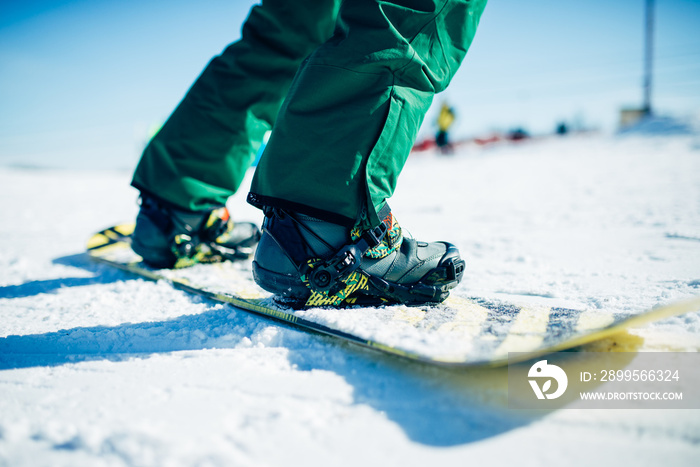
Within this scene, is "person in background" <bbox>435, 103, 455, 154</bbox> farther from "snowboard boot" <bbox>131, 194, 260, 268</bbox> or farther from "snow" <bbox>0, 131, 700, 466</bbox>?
"snowboard boot" <bbox>131, 194, 260, 268</bbox>

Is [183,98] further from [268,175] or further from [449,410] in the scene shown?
[449,410]

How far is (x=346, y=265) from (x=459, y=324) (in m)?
0.29

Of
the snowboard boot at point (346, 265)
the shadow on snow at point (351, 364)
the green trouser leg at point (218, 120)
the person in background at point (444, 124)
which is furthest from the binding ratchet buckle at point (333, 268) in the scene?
the person in background at point (444, 124)

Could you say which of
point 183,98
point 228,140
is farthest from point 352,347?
point 183,98

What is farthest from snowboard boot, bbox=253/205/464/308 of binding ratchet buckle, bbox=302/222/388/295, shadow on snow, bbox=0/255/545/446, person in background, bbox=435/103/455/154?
person in background, bbox=435/103/455/154

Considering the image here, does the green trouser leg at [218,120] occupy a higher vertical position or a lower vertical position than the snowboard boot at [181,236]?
higher

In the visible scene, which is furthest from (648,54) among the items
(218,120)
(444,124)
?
(218,120)

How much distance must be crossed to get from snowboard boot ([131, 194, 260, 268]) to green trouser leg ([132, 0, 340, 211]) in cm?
6

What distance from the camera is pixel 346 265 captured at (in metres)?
0.97

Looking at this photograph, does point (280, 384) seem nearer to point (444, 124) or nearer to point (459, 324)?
point (459, 324)

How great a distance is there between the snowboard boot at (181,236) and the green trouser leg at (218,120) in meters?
0.06

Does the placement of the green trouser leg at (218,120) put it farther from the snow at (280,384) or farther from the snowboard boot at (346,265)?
the snowboard boot at (346,265)

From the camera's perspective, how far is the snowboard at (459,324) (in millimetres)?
717

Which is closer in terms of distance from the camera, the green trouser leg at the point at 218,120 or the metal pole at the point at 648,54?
the green trouser leg at the point at 218,120
